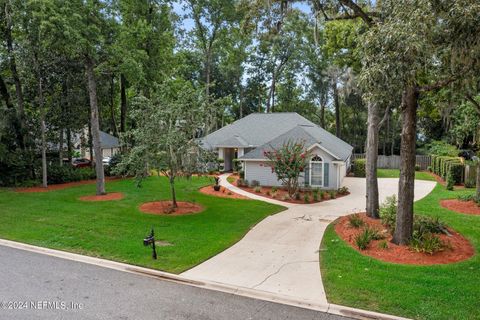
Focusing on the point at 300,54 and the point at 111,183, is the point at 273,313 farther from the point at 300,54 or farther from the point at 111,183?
the point at 300,54

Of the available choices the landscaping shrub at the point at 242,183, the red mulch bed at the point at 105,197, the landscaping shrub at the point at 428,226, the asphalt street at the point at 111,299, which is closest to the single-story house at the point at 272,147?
the landscaping shrub at the point at 242,183

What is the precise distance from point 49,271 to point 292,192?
1309cm

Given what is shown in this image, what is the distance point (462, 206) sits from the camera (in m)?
14.0

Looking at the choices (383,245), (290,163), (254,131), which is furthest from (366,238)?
(254,131)

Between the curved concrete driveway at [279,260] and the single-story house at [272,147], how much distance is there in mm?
6372

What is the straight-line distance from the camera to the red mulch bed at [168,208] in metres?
13.4

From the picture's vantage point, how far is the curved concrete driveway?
271 inches

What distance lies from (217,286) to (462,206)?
11901 millimetres

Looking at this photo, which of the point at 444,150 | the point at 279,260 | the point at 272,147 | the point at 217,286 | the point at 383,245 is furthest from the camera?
the point at 444,150

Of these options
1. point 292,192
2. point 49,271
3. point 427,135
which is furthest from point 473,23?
point 427,135

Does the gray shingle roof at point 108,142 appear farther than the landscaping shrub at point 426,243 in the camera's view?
Yes

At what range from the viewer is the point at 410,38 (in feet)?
22.2

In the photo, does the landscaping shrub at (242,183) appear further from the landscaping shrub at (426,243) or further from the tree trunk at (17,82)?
the tree trunk at (17,82)

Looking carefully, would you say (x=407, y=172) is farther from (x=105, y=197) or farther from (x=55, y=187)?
(x=55, y=187)
